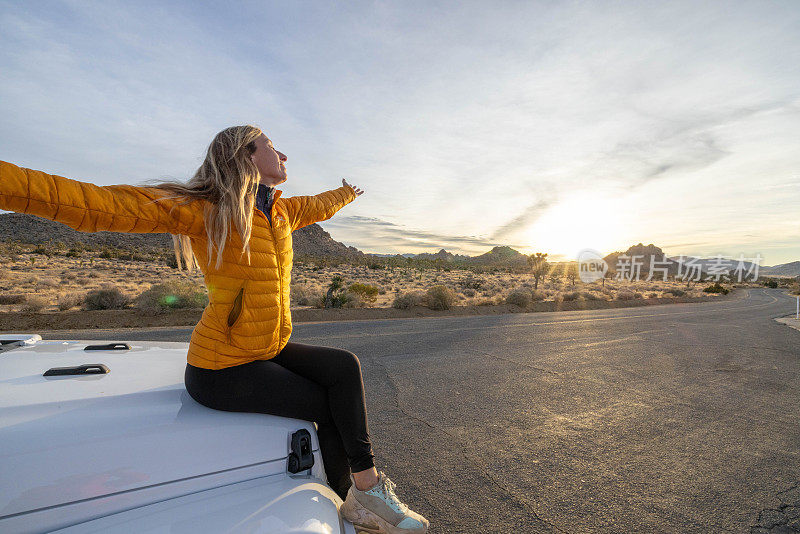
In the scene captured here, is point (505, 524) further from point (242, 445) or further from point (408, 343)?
point (408, 343)

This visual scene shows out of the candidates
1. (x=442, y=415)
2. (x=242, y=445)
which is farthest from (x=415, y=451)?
(x=242, y=445)

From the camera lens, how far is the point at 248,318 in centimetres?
194

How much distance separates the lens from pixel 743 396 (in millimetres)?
5387

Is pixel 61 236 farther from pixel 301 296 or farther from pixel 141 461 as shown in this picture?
pixel 141 461

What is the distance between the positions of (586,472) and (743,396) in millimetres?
3768

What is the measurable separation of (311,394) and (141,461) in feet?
2.31

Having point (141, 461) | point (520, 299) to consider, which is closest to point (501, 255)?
point (520, 299)

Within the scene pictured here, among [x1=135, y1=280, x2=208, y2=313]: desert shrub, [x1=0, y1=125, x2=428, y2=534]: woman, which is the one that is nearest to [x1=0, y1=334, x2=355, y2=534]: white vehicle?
[x1=0, y1=125, x2=428, y2=534]: woman

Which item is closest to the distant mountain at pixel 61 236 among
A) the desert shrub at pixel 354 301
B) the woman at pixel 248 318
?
the desert shrub at pixel 354 301

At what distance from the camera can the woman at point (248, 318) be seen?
5.81ft

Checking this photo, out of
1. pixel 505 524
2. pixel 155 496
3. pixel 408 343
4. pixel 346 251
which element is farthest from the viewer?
pixel 346 251

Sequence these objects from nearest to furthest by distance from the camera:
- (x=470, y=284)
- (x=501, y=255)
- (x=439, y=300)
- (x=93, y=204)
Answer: (x=93, y=204) → (x=439, y=300) → (x=470, y=284) → (x=501, y=255)

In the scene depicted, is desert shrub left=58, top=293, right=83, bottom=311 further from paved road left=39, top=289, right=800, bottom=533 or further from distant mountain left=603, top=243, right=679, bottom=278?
distant mountain left=603, top=243, right=679, bottom=278

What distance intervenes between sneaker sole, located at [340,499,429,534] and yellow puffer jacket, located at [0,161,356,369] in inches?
32.7
